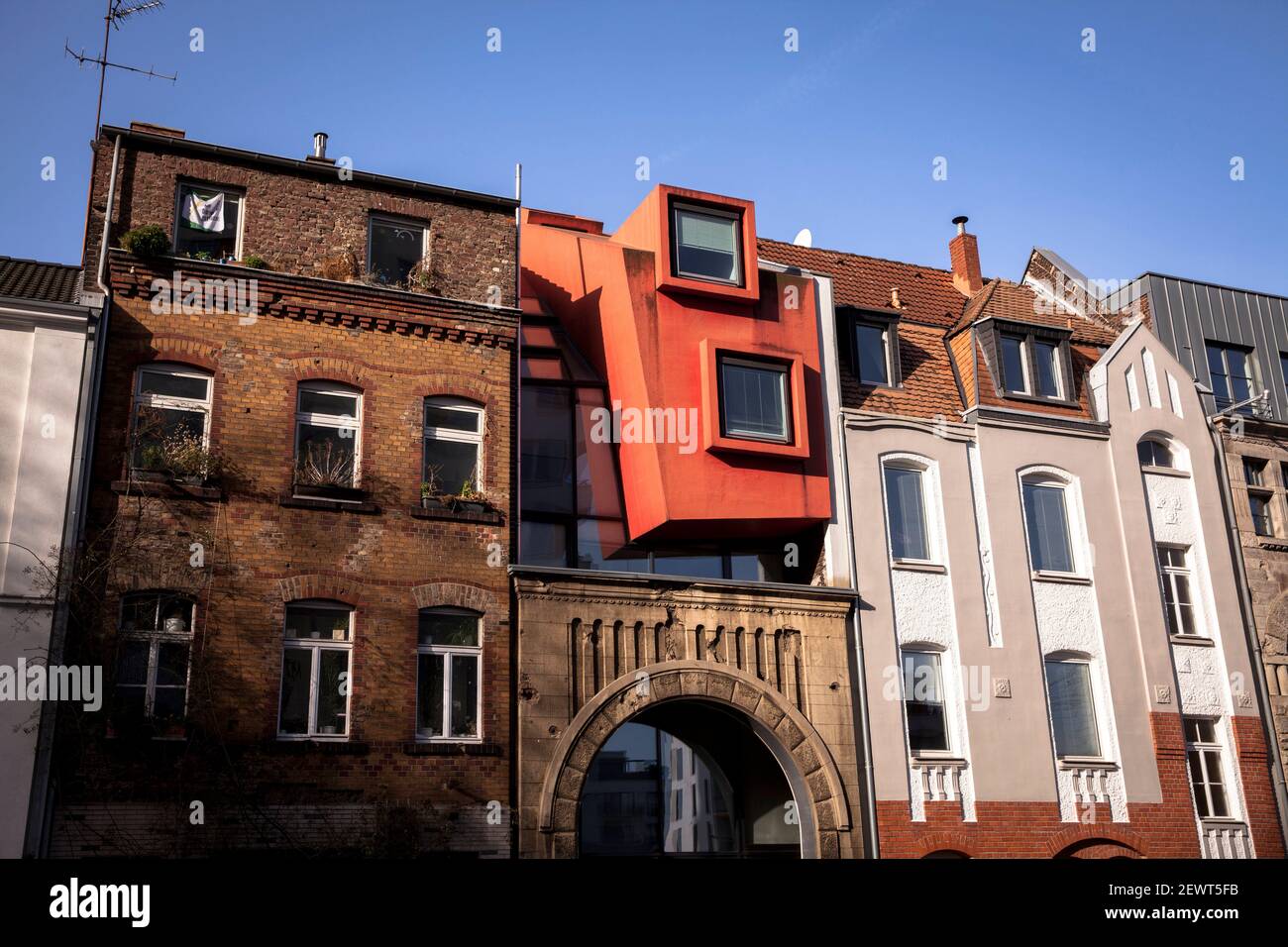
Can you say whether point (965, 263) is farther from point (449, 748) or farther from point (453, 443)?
point (449, 748)

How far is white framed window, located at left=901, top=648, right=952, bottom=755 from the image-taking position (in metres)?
22.9

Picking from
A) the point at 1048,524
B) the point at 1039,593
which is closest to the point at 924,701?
the point at 1039,593

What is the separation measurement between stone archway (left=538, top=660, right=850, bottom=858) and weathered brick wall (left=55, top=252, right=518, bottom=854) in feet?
4.36

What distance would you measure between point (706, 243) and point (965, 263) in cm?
977

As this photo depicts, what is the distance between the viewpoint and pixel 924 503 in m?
24.8

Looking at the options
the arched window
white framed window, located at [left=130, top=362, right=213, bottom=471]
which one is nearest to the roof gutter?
white framed window, located at [left=130, top=362, right=213, bottom=471]

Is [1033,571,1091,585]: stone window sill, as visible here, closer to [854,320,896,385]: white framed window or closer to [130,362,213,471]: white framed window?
[854,320,896,385]: white framed window

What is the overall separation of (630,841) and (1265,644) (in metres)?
14.4

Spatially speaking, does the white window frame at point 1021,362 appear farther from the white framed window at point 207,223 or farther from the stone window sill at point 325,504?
the white framed window at point 207,223

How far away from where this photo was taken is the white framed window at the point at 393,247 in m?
21.6

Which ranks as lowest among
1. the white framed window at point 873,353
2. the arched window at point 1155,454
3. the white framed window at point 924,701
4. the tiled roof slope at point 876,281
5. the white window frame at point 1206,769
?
the white window frame at point 1206,769

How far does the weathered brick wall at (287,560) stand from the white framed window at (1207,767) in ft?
47.5

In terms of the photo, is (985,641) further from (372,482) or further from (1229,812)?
(372,482)

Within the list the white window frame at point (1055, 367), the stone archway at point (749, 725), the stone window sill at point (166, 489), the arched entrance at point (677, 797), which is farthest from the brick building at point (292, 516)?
the white window frame at point (1055, 367)
